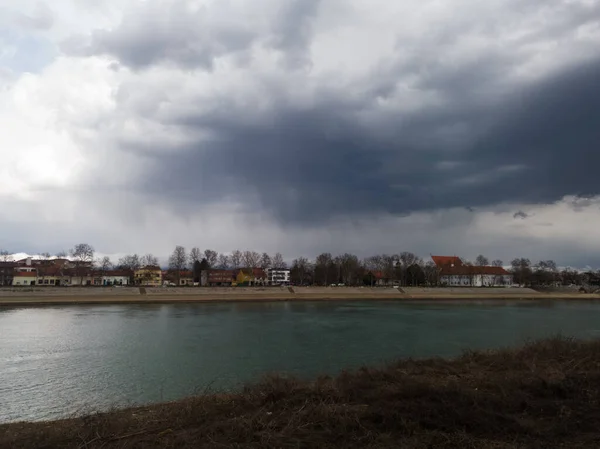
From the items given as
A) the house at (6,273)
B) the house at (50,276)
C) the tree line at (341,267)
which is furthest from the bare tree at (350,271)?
the house at (6,273)

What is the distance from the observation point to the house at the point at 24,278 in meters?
130

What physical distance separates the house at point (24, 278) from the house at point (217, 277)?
49.6 metres

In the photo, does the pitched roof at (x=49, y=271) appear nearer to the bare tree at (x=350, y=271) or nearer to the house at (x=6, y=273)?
the house at (x=6, y=273)

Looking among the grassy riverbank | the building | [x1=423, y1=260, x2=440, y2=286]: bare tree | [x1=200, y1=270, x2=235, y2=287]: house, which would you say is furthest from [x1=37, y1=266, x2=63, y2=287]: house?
the grassy riverbank

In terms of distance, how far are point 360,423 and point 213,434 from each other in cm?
253

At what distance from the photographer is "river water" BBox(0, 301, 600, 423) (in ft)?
55.5

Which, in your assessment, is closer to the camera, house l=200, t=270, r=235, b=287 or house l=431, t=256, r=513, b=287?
house l=200, t=270, r=235, b=287

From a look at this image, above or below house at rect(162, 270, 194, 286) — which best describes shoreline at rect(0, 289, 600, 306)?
below

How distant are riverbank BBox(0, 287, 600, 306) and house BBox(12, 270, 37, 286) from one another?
201 ft

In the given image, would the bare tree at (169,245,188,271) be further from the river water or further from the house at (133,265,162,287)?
the river water

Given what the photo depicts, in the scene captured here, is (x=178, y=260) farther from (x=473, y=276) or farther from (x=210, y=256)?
(x=473, y=276)

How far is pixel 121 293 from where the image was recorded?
83.2 m

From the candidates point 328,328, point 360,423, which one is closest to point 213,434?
point 360,423

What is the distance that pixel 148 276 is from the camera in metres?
138
